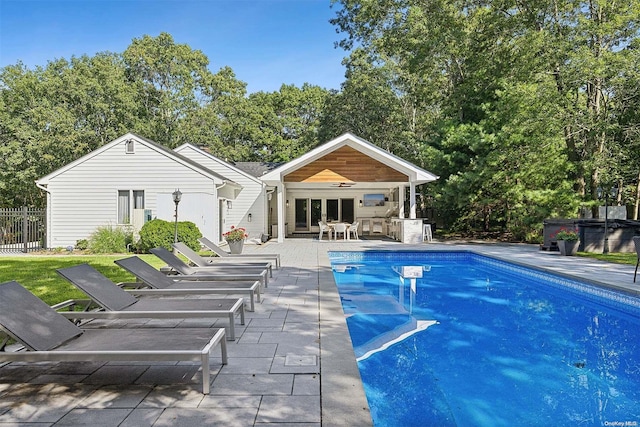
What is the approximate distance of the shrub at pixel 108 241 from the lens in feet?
50.9

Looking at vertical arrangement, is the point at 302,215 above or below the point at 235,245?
above

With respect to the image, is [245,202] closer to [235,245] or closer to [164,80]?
[235,245]

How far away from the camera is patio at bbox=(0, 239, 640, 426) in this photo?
2891 mm

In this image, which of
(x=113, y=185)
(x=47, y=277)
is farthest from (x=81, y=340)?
(x=113, y=185)

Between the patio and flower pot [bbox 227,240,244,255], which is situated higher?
flower pot [bbox 227,240,244,255]

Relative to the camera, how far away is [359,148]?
19.2m

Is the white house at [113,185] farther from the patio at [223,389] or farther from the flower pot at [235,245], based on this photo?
the patio at [223,389]

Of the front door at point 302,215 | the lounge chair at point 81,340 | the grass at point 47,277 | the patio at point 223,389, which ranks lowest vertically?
the patio at point 223,389

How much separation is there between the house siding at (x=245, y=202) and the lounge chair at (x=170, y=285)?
1440 cm

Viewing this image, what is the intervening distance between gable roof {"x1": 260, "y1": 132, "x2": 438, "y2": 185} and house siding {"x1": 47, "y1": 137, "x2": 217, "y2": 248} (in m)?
2.96

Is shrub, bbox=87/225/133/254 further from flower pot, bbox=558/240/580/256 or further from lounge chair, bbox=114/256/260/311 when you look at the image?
flower pot, bbox=558/240/580/256

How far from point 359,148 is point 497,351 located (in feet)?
48.4

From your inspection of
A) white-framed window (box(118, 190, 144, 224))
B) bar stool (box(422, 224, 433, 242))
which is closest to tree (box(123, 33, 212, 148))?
white-framed window (box(118, 190, 144, 224))

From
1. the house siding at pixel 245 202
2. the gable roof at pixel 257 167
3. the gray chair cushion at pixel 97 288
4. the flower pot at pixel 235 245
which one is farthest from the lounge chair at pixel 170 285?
the gable roof at pixel 257 167
